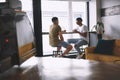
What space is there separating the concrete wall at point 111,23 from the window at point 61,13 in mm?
939

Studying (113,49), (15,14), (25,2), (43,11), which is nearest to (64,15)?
(43,11)

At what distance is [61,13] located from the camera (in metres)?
7.99

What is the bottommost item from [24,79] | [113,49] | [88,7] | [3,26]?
[113,49]

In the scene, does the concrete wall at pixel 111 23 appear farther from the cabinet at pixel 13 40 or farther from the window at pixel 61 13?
the cabinet at pixel 13 40

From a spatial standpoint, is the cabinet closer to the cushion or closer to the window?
the cushion

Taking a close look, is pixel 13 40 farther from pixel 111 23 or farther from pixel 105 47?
pixel 111 23

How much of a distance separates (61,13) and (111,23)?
70.2 inches

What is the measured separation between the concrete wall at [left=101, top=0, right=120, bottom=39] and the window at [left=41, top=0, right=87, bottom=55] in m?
0.94

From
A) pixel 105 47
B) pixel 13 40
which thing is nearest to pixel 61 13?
pixel 105 47

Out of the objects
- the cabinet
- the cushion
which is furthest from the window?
the cabinet

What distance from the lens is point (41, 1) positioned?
750cm

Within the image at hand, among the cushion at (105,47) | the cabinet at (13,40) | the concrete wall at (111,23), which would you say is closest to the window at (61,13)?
the concrete wall at (111,23)

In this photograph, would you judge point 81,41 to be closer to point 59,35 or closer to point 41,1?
point 59,35

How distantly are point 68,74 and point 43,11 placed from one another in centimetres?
665
